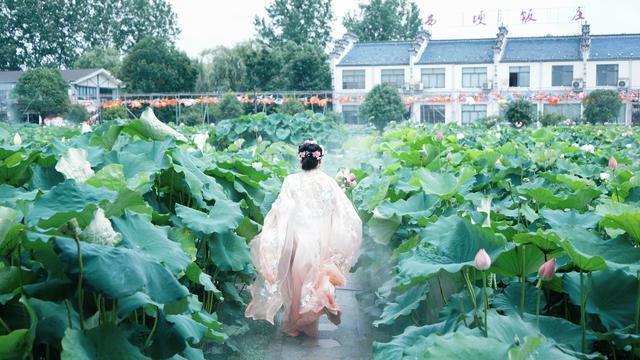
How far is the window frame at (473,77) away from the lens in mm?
33469

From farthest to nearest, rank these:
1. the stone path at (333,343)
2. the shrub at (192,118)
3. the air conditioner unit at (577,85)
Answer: the air conditioner unit at (577,85) → the shrub at (192,118) → the stone path at (333,343)

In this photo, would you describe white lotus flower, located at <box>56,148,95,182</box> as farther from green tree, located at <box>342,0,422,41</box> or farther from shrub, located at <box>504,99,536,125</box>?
green tree, located at <box>342,0,422,41</box>

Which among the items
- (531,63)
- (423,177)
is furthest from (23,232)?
(531,63)

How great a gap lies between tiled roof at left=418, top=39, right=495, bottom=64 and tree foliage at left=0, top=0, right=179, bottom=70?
67.1ft

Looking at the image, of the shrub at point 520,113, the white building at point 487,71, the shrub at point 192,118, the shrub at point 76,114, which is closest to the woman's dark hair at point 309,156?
the shrub at point 520,113

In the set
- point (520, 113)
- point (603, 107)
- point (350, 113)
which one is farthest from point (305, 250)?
point (350, 113)

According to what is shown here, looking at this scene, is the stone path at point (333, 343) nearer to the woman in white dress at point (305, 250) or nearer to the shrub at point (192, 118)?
the woman in white dress at point (305, 250)

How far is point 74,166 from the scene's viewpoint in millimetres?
2152

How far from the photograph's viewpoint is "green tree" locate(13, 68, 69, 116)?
81.6ft

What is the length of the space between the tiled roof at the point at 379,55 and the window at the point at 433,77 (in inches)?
47.2

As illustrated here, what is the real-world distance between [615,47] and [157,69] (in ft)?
76.6

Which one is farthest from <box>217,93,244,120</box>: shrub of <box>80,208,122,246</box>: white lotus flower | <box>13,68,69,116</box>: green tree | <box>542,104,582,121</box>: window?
<box>80,208,122,246</box>: white lotus flower

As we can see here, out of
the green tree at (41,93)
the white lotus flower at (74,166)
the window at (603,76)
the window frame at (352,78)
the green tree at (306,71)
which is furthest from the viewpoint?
the green tree at (306,71)

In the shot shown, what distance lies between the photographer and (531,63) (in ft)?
107
